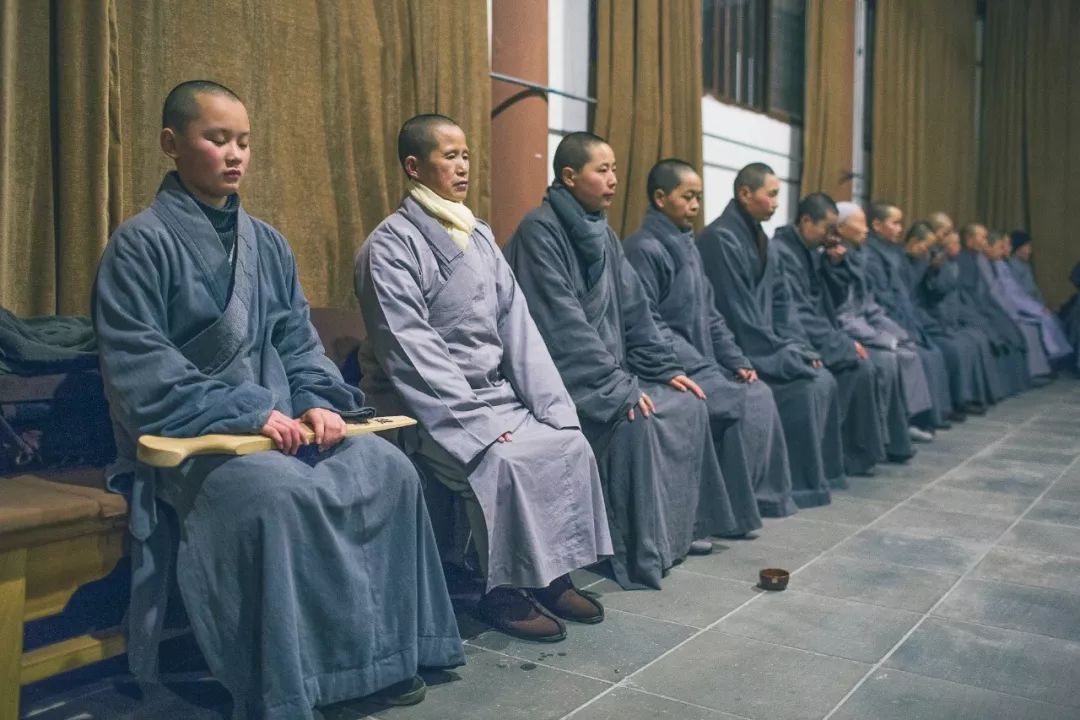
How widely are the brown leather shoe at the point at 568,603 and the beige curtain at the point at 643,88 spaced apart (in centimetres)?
198

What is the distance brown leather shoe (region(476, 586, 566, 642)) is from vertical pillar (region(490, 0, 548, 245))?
150cm

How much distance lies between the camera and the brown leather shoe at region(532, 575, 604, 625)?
250 centimetres

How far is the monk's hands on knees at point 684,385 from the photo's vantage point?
3117 millimetres

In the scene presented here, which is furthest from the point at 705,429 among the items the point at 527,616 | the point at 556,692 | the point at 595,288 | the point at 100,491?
the point at 100,491

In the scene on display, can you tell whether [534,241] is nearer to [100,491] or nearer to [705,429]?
[705,429]

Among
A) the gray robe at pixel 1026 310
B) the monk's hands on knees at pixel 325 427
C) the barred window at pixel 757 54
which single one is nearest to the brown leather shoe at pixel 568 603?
the monk's hands on knees at pixel 325 427

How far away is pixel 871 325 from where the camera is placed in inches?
195

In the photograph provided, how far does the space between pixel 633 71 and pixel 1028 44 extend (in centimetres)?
586

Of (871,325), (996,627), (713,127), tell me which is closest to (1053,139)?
(713,127)

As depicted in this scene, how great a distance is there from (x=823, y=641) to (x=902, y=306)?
337 cm

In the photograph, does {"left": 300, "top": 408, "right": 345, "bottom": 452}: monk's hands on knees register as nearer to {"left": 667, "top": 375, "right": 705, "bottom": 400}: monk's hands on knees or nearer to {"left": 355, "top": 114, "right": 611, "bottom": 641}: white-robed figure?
{"left": 355, "top": 114, "right": 611, "bottom": 641}: white-robed figure

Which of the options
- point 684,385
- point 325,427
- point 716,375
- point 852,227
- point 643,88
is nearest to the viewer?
point 325,427

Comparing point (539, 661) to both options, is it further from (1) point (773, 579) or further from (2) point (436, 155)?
(2) point (436, 155)

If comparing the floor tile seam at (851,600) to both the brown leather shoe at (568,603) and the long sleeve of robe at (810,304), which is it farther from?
the long sleeve of robe at (810,304)
